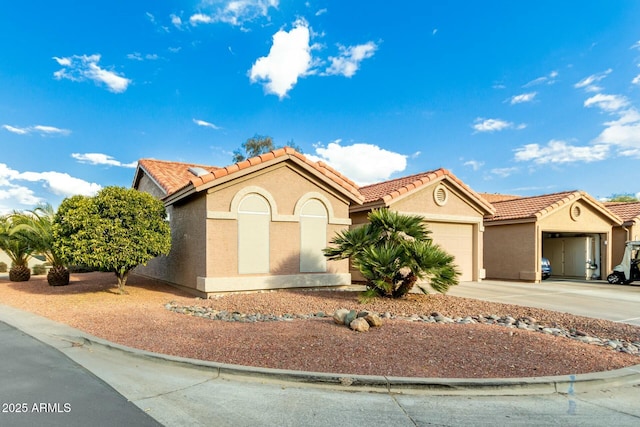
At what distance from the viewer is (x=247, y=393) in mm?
4855

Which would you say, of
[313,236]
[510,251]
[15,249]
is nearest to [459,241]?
[510,251]

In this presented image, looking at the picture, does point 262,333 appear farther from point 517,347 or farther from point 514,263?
point 514,263

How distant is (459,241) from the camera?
17.4 metres

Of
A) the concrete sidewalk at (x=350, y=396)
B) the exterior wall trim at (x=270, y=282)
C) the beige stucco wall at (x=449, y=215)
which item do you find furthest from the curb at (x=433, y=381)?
the beige stucco wall at (x=449, y=215)

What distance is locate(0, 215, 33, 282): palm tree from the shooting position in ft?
57.1

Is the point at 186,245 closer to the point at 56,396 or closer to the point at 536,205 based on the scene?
the point at 56,396

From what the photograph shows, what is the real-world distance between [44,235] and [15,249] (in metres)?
3.55

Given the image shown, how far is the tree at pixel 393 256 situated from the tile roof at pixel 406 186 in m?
3.53

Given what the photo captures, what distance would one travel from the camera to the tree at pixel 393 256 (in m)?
10.1

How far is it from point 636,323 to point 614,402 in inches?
221

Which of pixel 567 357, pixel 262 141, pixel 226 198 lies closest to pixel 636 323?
pixel 567 357

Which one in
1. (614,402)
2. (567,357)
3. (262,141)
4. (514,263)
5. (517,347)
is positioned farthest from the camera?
(262,141)

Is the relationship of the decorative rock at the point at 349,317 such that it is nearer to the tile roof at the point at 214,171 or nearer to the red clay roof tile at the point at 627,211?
the tile roof at the point at 214,171

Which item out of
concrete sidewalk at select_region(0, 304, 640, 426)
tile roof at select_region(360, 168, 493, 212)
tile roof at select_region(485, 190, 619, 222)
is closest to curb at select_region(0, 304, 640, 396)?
concrete sidewalk at select_region(0, 304, 640, 426)
